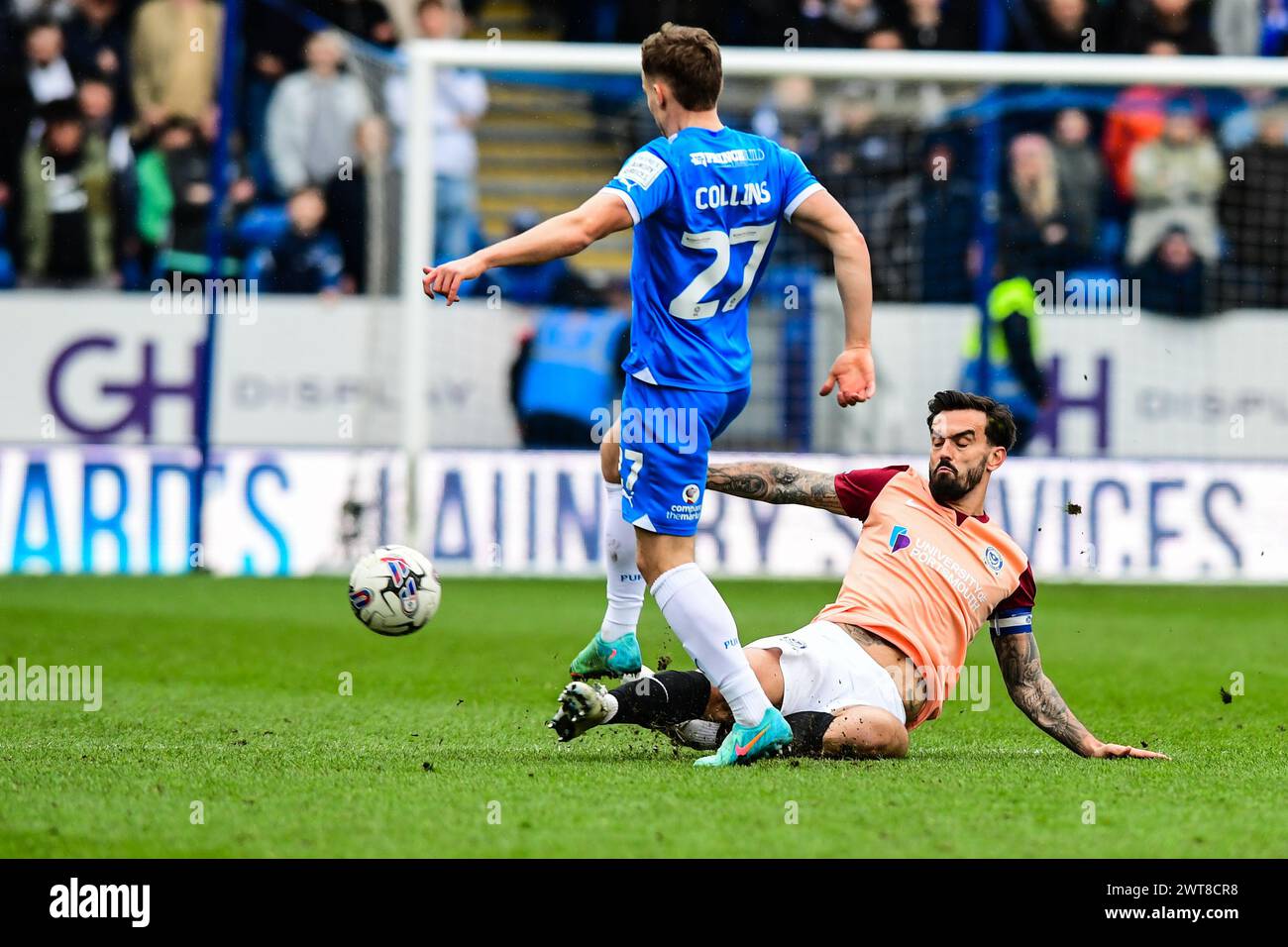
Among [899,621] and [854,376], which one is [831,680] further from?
[854,376]

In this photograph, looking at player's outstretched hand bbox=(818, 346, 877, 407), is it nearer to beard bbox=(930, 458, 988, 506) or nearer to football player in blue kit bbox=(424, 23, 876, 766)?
football player in blue kit bbox=(424, 23, 876, 766)

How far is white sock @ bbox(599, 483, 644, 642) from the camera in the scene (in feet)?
20.4

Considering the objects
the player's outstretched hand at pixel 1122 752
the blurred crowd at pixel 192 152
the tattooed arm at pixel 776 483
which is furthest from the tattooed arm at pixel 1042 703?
the blurred crowd at pixel 192 152

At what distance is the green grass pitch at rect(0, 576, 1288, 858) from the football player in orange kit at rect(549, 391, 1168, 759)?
0.52 ft

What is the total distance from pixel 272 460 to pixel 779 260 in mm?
4177

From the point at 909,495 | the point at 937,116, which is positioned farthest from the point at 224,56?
the point at 909,495

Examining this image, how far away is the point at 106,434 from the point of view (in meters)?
14.6

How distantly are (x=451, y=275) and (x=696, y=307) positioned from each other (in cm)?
95

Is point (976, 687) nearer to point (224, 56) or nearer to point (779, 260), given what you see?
point (779, 260)

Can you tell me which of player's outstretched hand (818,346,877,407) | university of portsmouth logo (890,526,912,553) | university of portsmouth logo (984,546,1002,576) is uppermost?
player's outstretched hand (818,346,877,407)

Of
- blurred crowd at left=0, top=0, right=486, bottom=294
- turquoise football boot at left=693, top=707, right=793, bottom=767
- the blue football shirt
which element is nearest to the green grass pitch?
turquoise football boot at left=693, top=707, right=793, bottom=767

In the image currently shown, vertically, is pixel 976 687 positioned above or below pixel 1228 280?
below
